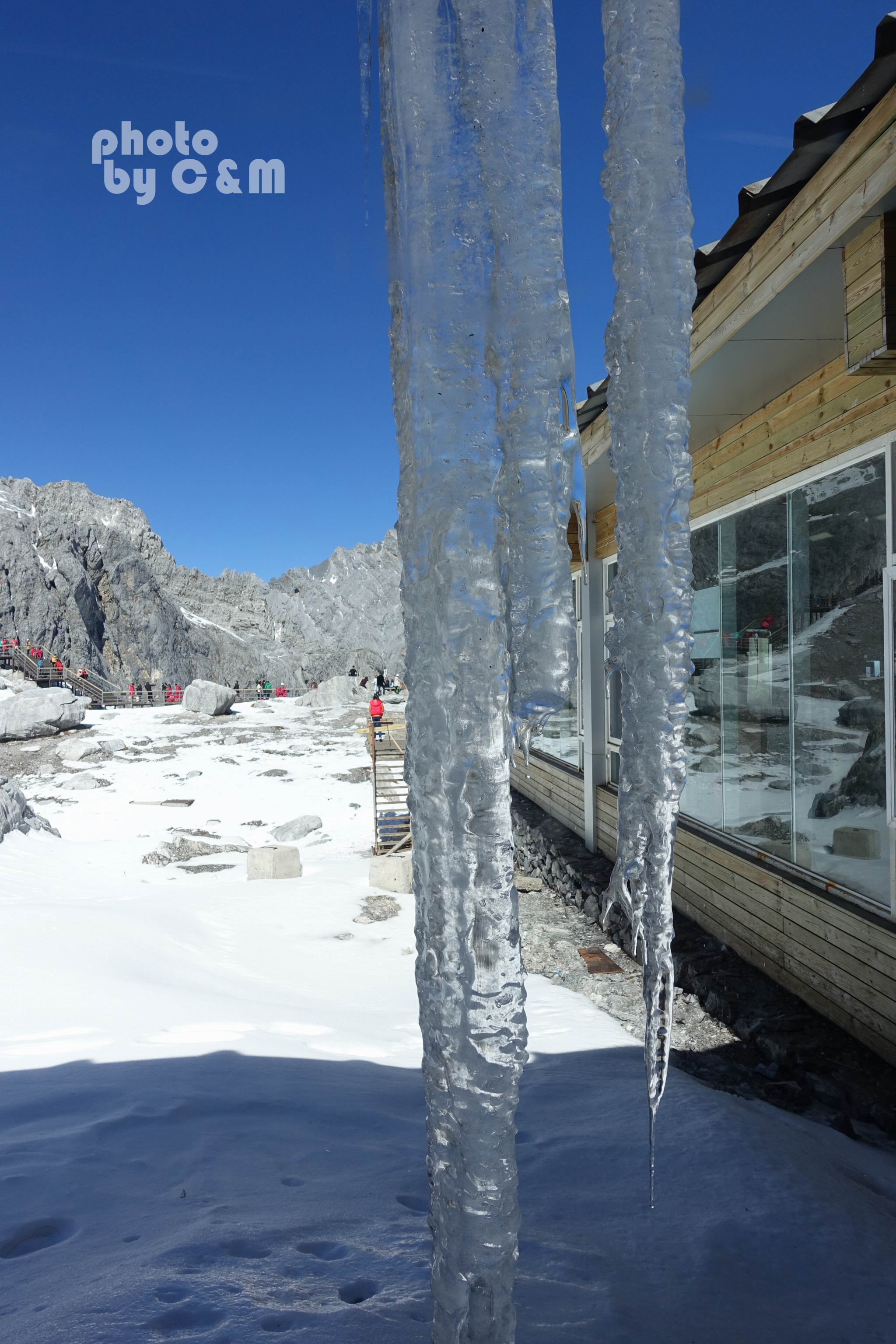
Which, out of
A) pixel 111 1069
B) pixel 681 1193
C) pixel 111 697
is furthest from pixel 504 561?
pixel 111 697

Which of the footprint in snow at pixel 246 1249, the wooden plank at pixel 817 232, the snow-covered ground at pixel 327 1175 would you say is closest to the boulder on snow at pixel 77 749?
the snow-covered ground at pixel 327 1175

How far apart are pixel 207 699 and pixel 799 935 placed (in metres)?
20.6

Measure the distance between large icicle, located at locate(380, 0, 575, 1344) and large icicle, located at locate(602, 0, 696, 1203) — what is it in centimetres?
32

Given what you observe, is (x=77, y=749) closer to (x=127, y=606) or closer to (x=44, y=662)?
(x=44, y=662)

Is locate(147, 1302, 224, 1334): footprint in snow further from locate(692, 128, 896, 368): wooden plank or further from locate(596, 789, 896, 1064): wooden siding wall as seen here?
locate(692, 128, 896, 368): wooden plank

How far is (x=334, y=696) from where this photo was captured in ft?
84.0

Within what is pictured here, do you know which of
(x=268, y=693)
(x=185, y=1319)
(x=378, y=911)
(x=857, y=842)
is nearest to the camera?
(x=185, y=1319)

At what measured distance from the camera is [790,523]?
452cm

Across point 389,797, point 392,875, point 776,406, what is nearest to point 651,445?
point 776,406

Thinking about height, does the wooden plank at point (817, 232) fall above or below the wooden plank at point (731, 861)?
above

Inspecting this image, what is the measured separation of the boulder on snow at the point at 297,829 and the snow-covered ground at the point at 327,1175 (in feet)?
17.4

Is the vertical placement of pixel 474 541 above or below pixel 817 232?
below

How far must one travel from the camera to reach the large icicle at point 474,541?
44.4 inches

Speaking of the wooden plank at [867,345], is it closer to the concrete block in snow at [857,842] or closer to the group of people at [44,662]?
the concrete block in snow at [857,842]
